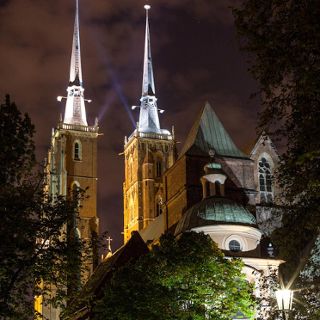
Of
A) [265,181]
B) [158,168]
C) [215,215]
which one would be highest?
[158,168]

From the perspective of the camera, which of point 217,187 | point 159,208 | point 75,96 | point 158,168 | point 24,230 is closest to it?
point 24,230

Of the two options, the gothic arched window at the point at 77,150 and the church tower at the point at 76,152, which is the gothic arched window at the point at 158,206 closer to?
the church tower at the point at 76,152

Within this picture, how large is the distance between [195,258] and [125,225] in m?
60.8

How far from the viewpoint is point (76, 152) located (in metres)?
90.9

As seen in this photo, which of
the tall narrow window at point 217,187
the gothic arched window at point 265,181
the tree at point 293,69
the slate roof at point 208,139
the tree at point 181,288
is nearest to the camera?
the tree at point 293,69

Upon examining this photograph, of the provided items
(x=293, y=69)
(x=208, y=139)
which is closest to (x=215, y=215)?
(x=208, y=139)

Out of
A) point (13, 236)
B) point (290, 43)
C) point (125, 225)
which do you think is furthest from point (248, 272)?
point (125, 225)

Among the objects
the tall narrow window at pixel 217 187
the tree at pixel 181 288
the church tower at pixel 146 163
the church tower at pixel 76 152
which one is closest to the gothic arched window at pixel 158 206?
the church tower at pixel 146 163

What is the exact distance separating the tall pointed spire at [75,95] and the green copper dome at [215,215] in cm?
4713

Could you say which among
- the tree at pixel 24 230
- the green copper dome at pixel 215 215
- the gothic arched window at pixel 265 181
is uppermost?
the gothic arched window at pixel 265 181

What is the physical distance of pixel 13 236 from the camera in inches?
770

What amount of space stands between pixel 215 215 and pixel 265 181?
12829 mm

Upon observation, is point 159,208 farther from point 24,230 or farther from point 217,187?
point 24,230

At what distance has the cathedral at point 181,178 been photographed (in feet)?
151
